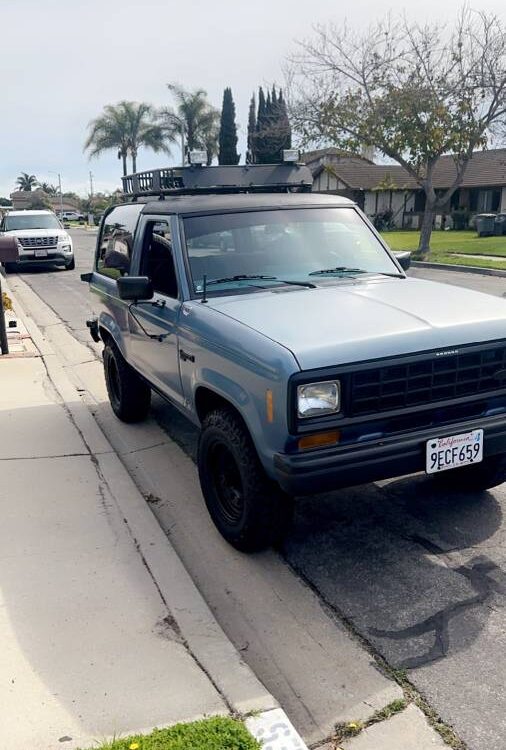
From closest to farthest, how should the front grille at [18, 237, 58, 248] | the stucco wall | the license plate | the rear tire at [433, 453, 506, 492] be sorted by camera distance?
1. the license plate
2. the rear tire at [433, 453, 506, 492]
3. the front grille at [18, 237, 58, 248]
4. the stucco wall

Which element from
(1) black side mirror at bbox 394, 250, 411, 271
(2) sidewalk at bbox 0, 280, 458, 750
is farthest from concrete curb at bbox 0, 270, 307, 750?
(1) black side mirror at bbox 394, 250, 411, 271

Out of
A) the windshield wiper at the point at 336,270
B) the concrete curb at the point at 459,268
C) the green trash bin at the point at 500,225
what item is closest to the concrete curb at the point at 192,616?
the windshield wiper at the point at 336,270

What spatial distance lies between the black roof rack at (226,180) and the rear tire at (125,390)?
145cm

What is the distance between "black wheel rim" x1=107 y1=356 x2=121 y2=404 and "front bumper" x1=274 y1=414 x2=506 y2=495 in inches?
130

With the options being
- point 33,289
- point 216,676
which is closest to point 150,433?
point 216,676

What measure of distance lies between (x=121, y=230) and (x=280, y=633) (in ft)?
12.4

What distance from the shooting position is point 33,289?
52.4 feet

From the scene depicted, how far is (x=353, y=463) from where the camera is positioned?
3230 millimetres

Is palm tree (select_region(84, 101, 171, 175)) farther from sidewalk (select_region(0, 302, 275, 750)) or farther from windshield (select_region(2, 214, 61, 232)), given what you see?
sidewalk (select_region(0, 302, 275, 750))

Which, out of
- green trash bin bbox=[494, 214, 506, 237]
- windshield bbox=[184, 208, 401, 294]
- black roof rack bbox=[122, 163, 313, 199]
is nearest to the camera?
windshield bbox=[184, 208, 401, 294]

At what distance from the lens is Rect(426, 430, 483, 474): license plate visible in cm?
341

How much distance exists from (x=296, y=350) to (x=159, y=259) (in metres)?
2.01

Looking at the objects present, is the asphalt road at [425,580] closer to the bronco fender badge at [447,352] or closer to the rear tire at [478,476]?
the rear tire at [478,476]

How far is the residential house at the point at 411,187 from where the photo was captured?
4147cm
